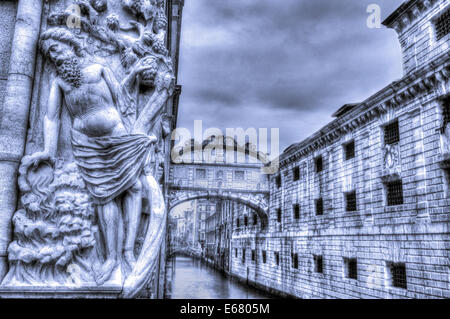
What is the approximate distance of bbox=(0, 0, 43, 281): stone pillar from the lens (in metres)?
3.08

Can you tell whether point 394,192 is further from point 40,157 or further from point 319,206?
point 40,157

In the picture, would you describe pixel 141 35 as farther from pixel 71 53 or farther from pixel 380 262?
pixel 380 262

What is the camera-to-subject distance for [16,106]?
3.29 meters

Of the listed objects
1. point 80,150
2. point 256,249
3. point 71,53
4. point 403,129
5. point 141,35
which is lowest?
point 256,249

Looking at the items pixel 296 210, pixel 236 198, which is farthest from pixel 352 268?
pixel 236 198

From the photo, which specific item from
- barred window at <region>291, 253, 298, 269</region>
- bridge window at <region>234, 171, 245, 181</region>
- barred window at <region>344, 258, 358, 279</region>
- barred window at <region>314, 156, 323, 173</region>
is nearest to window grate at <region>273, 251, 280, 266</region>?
barred window at <region>291, 253, 298, 269</region>

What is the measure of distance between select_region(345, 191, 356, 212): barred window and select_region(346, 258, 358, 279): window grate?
2747 mm

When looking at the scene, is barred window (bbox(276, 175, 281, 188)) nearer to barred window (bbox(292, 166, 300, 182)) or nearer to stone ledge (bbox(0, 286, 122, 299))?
barred window (bbox(292, 166, 300, 182))

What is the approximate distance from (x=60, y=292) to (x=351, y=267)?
18919mm

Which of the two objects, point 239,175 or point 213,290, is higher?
point 239,175

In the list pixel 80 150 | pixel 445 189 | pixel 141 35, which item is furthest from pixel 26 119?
pixel 445 189

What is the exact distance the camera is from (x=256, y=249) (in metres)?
34.2

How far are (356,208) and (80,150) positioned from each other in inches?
717

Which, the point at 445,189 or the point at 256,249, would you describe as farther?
the point at 256,249
